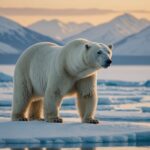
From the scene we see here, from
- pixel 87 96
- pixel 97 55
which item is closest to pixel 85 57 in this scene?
pixel 97 55

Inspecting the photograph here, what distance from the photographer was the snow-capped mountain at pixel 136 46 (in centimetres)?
17262

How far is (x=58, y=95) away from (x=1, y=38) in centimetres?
16228

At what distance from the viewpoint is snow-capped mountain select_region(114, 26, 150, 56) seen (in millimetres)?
172625

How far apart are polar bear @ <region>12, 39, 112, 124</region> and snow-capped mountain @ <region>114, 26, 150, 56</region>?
163m

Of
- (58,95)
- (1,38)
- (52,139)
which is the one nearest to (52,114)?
(58,95)

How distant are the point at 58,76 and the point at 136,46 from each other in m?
169

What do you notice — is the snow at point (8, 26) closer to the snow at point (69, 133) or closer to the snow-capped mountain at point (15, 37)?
the snow-capped mountain at point (15, 37)

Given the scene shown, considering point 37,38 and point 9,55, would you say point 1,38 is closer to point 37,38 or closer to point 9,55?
point 37,38

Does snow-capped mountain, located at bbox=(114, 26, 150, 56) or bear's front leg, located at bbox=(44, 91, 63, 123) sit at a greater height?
snow-capped mountain, located at bbox=(114, 26, 150, 56)

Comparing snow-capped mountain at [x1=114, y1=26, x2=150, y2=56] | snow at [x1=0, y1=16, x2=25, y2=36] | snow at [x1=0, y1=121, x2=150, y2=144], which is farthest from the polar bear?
snow at [x1=0, y1=16, x2=25, y2=36]

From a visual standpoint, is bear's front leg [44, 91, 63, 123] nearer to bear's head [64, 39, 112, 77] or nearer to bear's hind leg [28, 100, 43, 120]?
bear's head [64, 39, 112, 77]

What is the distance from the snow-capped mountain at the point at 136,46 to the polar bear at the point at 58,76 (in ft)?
535

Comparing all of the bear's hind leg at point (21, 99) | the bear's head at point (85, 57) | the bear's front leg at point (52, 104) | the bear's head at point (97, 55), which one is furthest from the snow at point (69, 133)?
the bear's head at point (97, 55)

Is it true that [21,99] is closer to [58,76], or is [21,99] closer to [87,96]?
[58,76]
